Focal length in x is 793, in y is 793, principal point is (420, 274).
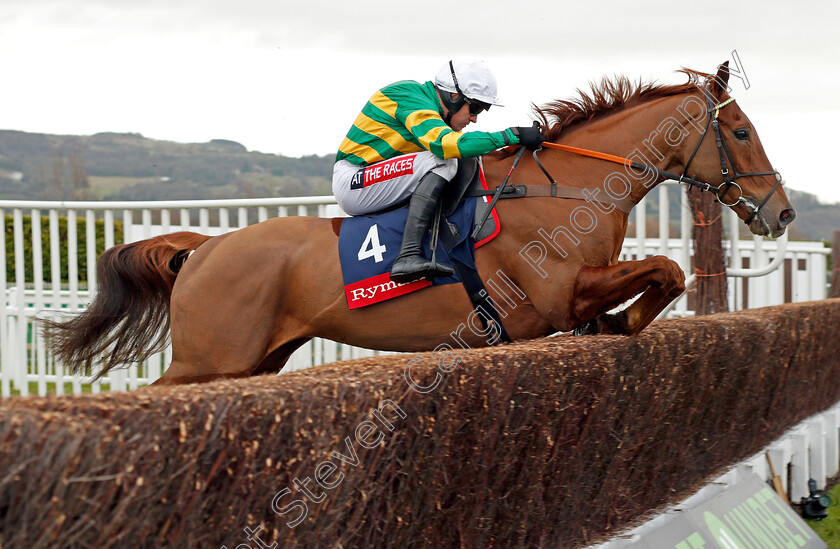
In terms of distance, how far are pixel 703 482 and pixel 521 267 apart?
54.7 inches

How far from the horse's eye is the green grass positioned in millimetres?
2112

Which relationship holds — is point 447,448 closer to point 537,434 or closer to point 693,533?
point 537,434

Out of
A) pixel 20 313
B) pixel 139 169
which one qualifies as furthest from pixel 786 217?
pixel 139 169

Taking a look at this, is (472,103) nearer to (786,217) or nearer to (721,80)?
(721,80)

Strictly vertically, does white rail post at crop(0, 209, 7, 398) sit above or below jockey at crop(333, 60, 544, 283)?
below

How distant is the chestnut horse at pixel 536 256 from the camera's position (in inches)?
141

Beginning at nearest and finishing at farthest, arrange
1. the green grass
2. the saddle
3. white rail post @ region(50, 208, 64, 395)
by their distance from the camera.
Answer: the saddle
the green grass
white rail post @ region(50, 208, 64, 395)

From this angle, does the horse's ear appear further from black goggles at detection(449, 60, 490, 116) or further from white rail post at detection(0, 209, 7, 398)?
white rail post at detection(0, 209, 7, 398)

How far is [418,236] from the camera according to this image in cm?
354

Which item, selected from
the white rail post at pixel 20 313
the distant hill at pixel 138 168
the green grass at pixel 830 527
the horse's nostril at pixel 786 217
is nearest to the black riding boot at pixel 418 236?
the horse's nostril at pixel 786 217

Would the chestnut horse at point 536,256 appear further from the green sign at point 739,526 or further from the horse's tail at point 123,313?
the green sign at point 739,526

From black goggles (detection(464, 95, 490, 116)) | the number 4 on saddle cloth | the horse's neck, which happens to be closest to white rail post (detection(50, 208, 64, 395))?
the number 4 on saddle cloth

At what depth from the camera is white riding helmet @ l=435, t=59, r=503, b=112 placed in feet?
12.3

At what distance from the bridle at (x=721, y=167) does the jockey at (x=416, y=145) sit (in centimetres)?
24
